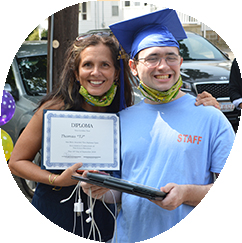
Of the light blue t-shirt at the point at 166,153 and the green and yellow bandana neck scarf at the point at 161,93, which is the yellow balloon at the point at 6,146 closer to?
the light blue t-shirt at the point at 166,153

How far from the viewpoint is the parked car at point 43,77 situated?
5.27m

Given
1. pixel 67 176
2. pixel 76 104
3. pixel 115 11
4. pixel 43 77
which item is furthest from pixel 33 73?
pixel 115 11

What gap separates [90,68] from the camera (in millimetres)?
2545

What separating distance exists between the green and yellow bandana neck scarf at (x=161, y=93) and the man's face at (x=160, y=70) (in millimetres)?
32

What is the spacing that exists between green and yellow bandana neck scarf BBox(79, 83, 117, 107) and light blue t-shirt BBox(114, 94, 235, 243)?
10.2 inches

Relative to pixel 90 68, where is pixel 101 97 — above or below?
below

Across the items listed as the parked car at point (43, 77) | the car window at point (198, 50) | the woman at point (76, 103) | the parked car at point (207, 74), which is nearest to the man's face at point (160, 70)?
the woman at point (76, 103)

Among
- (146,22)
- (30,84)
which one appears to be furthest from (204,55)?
(146,22)

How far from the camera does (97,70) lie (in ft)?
8.22

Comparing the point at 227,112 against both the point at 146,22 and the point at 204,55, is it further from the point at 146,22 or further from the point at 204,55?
the point at 146,22

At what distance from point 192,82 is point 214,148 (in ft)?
13.5

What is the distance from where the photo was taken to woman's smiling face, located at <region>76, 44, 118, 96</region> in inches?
99.2

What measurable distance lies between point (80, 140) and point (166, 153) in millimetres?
668

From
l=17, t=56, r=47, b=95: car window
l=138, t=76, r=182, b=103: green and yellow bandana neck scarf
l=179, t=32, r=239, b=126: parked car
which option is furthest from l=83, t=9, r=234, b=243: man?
l=179, t=32, r=239, b=126: parked car
